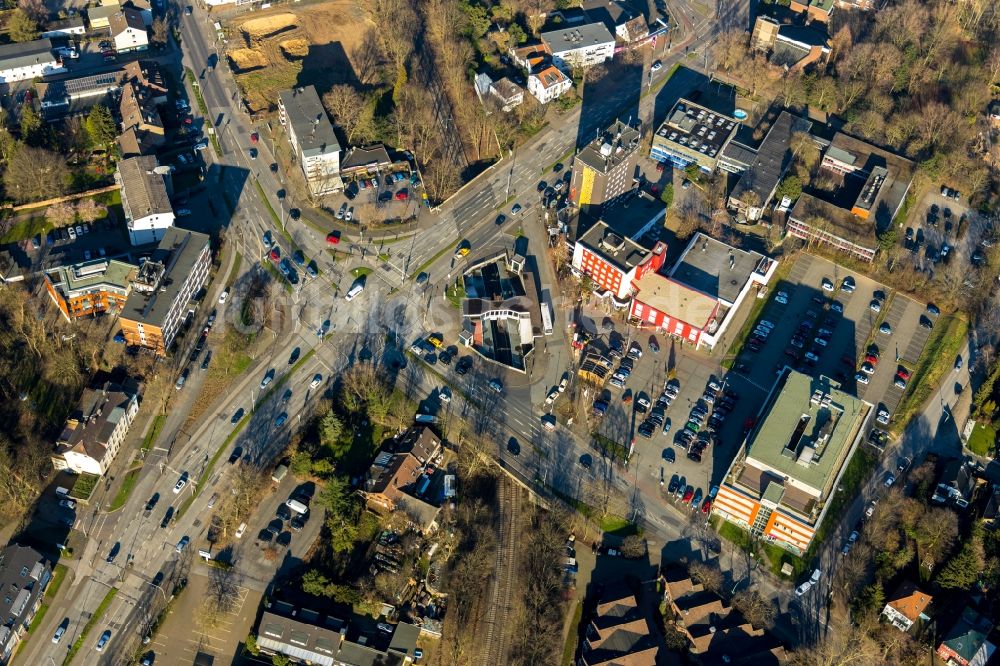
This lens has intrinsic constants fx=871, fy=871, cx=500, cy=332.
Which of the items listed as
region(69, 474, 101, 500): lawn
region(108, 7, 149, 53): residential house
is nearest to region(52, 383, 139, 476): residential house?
region(69, 474, 101, 500): lawn

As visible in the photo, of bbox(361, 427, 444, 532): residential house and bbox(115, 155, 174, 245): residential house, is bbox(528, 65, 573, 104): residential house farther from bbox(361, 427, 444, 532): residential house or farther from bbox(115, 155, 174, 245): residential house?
bbox(361, 427, 444, 532): residential house

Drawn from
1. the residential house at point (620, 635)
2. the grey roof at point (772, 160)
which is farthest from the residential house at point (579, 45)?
the residential house at point (620, 635)

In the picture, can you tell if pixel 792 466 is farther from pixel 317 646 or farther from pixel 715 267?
pixel 317 646

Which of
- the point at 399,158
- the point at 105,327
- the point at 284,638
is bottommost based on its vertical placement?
the point at 284,638

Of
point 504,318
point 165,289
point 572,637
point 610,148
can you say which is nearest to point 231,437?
point 165,289

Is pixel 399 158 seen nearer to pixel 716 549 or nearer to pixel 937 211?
pixel 716 549

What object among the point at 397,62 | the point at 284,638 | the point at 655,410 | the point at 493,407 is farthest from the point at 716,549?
the point at 397,62
